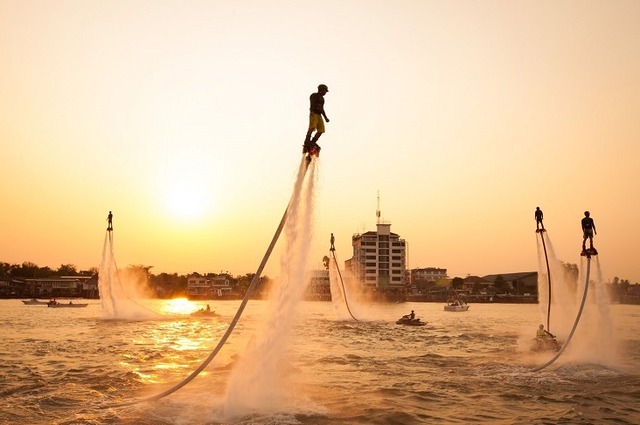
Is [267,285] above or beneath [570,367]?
above

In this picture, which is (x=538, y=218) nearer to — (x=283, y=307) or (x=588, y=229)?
(x=588, y=229)

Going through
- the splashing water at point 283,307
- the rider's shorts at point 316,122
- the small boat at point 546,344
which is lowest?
the small boat at point 546,344

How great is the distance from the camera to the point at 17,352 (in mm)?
43188

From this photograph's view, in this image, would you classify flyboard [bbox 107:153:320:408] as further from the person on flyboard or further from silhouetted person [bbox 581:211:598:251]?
silhouetted person [bbox 581:211:598:251]

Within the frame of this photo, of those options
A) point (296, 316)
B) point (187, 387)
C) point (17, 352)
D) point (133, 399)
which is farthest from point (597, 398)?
point (17, 352)

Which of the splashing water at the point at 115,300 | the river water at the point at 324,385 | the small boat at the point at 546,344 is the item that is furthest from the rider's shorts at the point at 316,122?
the splashing water at the point at 115,300

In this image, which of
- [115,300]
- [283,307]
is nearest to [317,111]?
[283,307]

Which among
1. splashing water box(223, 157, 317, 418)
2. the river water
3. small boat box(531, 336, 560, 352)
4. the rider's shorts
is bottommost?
the river water

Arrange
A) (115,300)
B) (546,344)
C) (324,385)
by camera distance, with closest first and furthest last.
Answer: (324,385), (546,344), (115,300)

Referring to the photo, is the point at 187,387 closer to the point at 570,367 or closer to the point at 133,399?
the point at 133,399

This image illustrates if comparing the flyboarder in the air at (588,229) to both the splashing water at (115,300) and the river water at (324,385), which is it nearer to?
the river water at (324,385)

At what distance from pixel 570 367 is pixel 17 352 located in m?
40.0

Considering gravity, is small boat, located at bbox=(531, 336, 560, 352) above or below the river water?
above

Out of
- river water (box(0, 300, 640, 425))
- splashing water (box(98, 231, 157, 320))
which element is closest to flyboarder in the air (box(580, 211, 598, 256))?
river water (box(0, 300, 640, 425))
